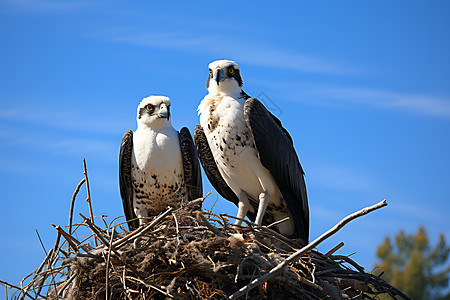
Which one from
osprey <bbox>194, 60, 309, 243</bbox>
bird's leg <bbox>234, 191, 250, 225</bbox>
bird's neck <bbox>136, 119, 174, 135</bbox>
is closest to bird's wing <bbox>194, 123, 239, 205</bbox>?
osprey <bbox>194, 60, 309, 243</bbox>

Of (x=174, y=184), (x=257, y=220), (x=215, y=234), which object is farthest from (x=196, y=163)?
(x=215, y=234)

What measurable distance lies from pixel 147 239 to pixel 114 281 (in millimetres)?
433

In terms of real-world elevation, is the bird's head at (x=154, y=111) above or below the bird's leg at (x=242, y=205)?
above

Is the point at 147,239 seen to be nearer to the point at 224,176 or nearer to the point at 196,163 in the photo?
the point at 224,176

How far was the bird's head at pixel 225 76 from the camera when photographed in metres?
7.35

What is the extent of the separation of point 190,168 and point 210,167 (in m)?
0.74

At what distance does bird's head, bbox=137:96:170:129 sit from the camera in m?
8.23

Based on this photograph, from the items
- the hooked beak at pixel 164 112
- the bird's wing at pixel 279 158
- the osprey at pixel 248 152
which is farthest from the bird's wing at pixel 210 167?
the hooked beak at pixel 164 112

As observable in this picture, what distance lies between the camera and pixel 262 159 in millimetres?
7121

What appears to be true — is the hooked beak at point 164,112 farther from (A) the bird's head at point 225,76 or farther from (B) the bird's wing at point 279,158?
(B) the bird's wing at point 279,158

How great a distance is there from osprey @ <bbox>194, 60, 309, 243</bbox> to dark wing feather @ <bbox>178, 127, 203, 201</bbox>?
25.8 inches

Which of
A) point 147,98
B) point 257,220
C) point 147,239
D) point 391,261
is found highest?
point 391,261

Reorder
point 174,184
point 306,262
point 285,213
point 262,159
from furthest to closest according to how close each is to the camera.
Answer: point 174,184 < point 285,213 < point 262,159 < point 306,262

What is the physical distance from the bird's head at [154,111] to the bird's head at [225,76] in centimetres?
96
